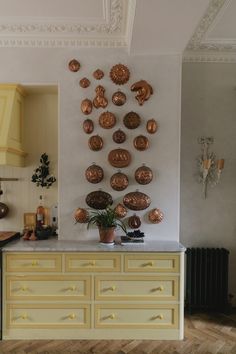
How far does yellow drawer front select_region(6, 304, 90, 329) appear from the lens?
8.25 ft

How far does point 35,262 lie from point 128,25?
2.26 meters

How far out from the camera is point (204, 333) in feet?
8.87

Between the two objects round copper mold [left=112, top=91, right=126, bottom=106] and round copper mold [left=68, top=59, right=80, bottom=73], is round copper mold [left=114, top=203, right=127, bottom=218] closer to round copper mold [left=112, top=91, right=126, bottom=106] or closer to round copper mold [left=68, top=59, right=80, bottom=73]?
round copper mold [left=112, top=91, right=126, bottom=106]

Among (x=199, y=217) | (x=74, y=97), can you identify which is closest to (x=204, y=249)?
(x=199, y=217)

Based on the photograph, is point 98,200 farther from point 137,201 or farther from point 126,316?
point 126,316

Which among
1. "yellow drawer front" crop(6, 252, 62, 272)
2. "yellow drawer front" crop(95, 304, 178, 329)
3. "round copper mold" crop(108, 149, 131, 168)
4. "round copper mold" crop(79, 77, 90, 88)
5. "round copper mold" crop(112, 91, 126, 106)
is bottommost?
"yellow drawer front" crop(95, 304, 178, 329)

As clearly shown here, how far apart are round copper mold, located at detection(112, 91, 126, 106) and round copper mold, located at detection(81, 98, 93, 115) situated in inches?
9.4

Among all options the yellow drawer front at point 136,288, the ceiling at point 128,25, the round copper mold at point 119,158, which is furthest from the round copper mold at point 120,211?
the ceiling at point 128,25

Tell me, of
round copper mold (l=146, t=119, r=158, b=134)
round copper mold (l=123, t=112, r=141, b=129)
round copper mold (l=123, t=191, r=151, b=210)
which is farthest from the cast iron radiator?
round copper mold (l=123, t=112, r=141, b=129)

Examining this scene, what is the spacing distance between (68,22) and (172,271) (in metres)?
2.49

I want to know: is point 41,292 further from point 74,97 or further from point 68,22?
point 68,22

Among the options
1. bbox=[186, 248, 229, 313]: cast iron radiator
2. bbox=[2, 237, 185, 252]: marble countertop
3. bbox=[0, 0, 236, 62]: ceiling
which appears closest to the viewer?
bbox=[0, 0, 236, 62]: ceiling

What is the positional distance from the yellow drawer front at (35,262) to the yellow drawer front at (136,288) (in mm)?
395

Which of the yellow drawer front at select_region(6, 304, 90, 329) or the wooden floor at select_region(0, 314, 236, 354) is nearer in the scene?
the wooden floor at select_region(0, 314, 236, 354)
